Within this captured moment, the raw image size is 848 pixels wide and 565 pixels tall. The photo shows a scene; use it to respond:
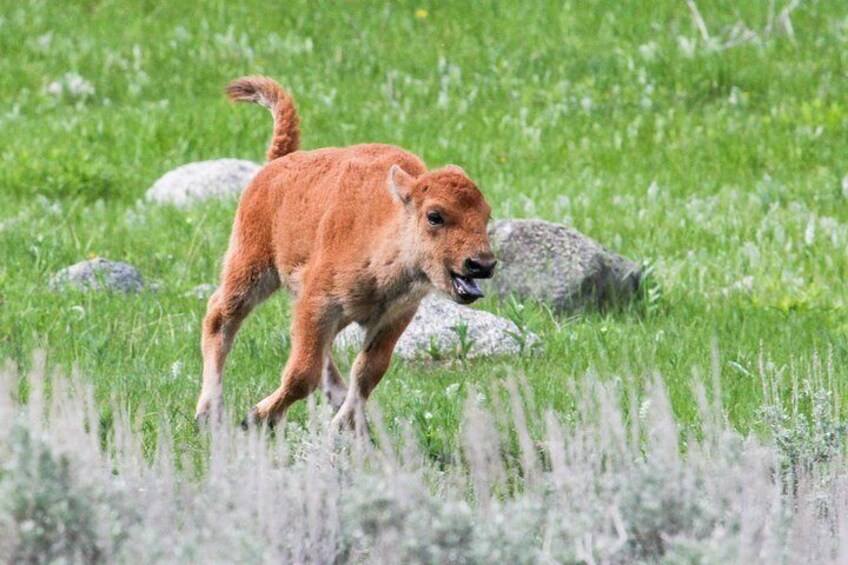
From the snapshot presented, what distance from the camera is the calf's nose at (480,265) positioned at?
651cm

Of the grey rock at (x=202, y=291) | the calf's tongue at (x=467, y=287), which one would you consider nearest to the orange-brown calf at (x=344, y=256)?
the calf's tongue at (x=467, y=287)

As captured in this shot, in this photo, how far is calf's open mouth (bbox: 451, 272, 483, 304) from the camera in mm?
6555

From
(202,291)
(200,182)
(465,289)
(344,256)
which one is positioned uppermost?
(465,289)

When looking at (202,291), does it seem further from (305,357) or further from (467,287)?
(467,287)

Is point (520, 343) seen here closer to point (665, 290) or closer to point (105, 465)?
point (665, 290)

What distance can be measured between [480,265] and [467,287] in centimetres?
13

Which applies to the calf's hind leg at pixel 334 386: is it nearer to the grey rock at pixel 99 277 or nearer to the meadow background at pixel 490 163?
the meadow background at pixel 490 163

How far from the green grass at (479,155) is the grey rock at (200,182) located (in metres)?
0.30

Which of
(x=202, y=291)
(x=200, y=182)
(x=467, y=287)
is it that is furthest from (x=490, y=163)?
(x=467, y=287)

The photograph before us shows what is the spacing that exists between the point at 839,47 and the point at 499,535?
14016mm

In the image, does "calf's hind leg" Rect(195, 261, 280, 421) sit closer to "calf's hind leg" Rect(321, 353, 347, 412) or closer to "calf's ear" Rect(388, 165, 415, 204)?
"calf's hind leg" Rect(321, 353, 347, 412)

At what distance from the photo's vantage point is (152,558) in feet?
13.5

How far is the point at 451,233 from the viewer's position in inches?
260

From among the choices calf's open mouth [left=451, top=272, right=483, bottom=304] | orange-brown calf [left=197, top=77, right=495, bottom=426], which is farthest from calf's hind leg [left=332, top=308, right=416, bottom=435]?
calf's open mouth [left=451, top=272, right=483, bottom=304]
